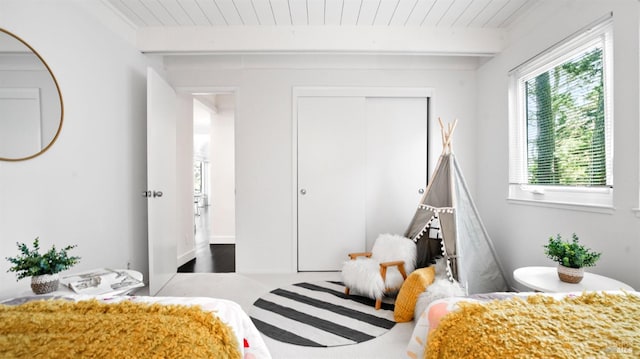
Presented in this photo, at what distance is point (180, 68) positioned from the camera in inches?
125

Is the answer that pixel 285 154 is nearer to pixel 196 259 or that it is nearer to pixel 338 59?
pixel 338 59

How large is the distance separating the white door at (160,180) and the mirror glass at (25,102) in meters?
0.73

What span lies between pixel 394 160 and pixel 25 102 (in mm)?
3073

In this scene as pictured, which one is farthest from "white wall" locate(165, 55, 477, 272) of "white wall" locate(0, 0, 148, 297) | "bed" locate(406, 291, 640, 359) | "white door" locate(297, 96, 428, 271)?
"bed" locate(406, 291, 640, 359)

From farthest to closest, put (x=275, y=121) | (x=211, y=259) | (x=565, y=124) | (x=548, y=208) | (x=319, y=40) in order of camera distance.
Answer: (x=211, y=259) < (x=275, y=121) < (x=319, y=40) < (x=548, y=208) < (x=565, y=124)

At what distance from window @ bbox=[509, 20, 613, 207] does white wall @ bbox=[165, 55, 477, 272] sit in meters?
0.61

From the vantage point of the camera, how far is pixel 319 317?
7.00ft

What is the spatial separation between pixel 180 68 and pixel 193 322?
122 inches

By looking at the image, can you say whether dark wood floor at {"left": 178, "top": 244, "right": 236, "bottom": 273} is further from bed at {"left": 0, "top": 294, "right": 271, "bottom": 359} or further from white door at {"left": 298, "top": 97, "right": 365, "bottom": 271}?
bed at {"left": 0, "top": 294, "right": 271, "bottom": 359}

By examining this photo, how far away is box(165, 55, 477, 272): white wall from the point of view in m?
3.17

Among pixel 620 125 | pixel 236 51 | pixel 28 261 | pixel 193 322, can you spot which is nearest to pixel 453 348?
pixel 193 322

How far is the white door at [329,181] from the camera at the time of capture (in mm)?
3191

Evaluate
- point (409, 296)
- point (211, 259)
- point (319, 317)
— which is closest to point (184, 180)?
point (211, 259)

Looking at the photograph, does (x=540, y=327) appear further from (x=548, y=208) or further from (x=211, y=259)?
(x=211, y=259)
